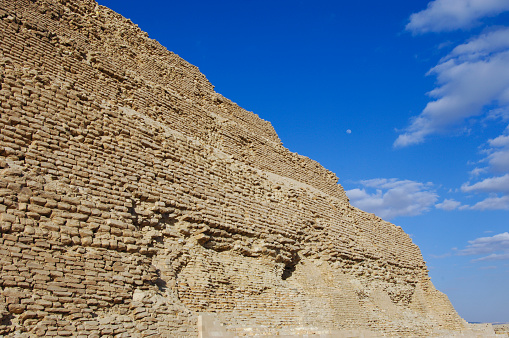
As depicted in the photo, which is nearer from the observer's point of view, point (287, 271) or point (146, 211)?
point (146, 211)

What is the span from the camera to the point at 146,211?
28.1 feet

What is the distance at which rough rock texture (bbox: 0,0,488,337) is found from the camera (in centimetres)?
652

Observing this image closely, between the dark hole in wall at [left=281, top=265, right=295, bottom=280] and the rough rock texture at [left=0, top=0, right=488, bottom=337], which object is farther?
the dark hole in wall at [left=281, top=265, right=295, bottom=280]

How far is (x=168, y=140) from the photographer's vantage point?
34.2 feet

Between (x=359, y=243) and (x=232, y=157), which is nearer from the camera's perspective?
(x=232, y=157)

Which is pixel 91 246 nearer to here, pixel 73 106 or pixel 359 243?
pixel 73 106

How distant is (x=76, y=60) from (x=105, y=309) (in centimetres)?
636

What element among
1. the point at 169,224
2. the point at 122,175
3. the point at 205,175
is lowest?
the point at 169,224

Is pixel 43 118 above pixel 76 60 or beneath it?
beneath

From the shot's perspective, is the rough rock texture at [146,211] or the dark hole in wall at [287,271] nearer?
the rough rock texture at [146,211]

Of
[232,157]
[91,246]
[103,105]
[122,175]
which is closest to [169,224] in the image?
[122,175]

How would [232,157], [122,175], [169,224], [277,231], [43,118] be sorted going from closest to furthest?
[43,118], [122,175], [169,224], [277,231], [232,157]

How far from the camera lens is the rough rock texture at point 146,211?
21.4 ft

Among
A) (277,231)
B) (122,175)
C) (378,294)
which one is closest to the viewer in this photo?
(122,175)
